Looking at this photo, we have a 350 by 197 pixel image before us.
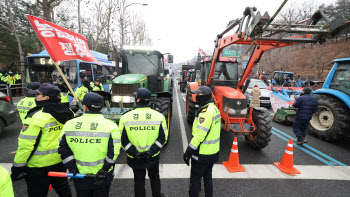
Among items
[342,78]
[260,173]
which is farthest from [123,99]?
[342,78]

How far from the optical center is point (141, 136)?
2408 mm

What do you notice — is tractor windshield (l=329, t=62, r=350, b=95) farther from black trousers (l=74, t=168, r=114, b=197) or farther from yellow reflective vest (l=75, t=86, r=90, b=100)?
yellow reflective vest (l=75, t=86, r=90, b=100)

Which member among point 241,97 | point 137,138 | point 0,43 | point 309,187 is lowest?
point 309,187

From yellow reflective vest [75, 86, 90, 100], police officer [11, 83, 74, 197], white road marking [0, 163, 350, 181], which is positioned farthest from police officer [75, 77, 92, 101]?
police officer [11, 83, 74, 197]

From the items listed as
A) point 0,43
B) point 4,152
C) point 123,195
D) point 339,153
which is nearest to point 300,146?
point 339,153

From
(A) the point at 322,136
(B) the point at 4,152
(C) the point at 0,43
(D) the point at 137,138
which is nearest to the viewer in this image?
(D) the point at 137,138

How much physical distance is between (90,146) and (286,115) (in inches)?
306

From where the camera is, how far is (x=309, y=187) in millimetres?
3289

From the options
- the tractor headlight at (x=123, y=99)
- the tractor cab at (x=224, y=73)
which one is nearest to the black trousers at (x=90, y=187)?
the tractor headlight at (x=123, y=99)

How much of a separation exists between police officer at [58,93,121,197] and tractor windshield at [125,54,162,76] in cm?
449

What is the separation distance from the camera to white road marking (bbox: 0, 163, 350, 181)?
355 centimetres

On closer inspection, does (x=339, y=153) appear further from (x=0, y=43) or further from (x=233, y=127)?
(x=0, y=43)

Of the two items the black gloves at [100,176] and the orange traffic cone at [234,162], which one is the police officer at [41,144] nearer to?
the black gloves at [100,176]

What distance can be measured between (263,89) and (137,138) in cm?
1064
